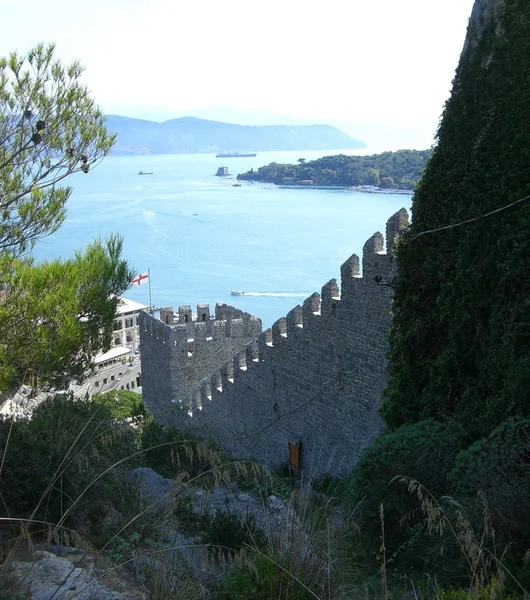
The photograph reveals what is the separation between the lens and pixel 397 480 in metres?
5.53

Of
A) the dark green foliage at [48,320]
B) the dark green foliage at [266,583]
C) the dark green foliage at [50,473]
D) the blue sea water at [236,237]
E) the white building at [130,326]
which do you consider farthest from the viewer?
the white building at [130,326]

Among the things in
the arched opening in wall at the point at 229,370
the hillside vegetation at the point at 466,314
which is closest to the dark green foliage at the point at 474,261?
the hillside vegetation at the point at 466,314

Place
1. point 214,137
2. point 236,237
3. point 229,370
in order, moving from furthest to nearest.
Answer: point 214,137
point 236,237
point 229,370

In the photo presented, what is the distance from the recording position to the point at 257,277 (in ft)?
109

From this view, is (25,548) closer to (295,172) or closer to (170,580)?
(170,580)

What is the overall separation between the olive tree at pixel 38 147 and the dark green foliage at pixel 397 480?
3.97 m

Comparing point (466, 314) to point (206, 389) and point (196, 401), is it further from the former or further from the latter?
point (196, 401)

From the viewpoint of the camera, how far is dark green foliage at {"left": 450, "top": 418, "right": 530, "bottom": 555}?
435 cm

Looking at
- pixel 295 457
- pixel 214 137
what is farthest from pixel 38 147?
pixel 214 137

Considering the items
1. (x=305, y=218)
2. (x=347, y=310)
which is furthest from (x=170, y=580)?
(x=305, y=218)

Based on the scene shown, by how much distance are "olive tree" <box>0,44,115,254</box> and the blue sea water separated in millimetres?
14840

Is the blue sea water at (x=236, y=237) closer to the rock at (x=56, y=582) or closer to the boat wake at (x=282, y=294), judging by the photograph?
the boat wake at (x=282, y=294)

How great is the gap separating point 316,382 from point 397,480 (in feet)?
14.7

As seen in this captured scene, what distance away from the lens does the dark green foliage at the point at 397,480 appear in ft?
17.6
